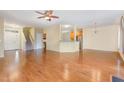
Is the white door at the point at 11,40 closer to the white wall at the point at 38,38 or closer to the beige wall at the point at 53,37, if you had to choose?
the white wall at the point at 38,38

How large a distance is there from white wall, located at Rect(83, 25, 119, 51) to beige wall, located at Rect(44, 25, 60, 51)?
3.04 metres

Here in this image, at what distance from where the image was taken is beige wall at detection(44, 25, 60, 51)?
8262mm

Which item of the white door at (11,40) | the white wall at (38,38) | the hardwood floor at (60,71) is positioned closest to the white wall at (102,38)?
the white wall at (38,38)

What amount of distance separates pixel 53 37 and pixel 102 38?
3.58m

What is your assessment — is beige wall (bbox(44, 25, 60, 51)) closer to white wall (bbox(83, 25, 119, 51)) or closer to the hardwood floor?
white wall (bbox(83, 25, 119, 51))

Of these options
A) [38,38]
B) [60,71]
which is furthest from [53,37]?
[60,71]

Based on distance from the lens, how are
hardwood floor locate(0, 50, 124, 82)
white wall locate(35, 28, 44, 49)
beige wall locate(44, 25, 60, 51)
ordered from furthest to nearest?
white wall locate(35, 28, 44, 49), beige wall locate(44, 25, 60, 51), hardwood floor locate(0, 50, 124, 82)

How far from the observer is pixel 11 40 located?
9016mm

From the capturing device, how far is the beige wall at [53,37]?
27.1 ft

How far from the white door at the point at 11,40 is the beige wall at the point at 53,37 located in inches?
90.6

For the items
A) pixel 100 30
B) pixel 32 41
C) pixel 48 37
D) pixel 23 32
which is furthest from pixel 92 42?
pixel 23 32

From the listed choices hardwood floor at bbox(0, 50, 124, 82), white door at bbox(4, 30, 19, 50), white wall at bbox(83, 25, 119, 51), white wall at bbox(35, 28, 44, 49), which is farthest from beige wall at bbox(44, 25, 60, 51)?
hardwood floor at bbox(0, 50, 124, 82)
